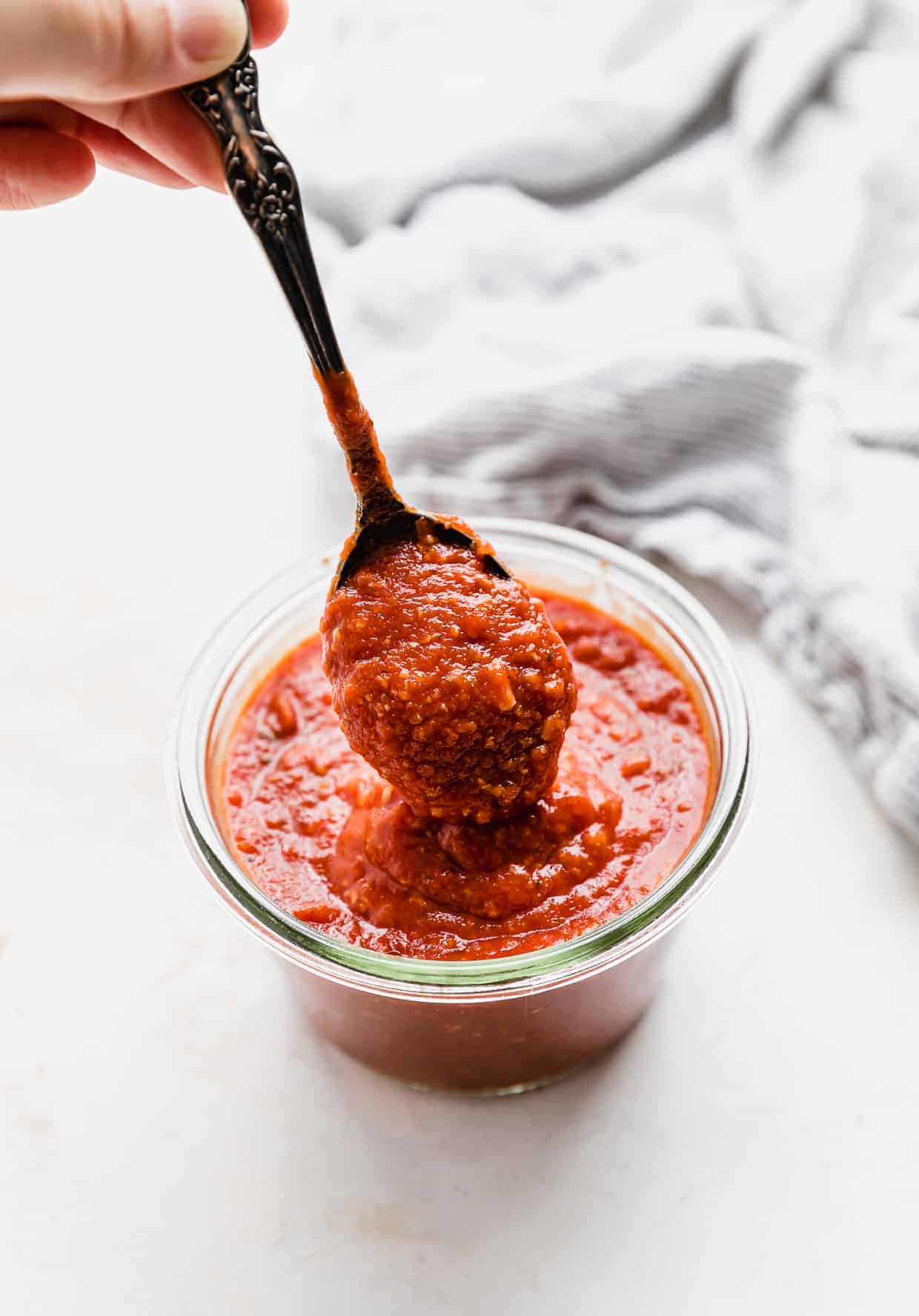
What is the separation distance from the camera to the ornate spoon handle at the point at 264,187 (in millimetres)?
1754

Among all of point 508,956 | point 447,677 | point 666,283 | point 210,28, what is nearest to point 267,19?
point 210,28

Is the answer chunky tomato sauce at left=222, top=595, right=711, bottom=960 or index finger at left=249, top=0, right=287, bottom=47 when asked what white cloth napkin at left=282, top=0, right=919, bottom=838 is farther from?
index finger at left=249, top=0, right=287, bottom=47

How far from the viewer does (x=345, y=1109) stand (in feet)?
7.29

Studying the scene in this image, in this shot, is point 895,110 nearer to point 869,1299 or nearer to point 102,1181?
point 869,1299

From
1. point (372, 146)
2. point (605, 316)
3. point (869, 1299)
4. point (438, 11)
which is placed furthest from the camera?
point (438, 11)

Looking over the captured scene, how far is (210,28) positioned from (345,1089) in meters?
1.58

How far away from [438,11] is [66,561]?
186 cm

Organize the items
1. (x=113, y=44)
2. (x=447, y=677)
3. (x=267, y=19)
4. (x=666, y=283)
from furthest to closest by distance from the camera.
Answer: (x=666, y=283) → (x=267, y=19) → (x=447, y=677) → (x=113, y=44)

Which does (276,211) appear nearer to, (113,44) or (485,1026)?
(113,44)

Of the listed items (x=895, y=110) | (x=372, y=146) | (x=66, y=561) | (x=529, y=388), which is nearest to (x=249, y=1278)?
(x=66, y=561)

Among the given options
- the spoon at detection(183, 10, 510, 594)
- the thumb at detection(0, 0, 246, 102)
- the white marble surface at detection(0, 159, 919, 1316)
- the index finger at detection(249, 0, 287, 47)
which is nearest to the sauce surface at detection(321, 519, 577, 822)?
the spoon at detection(183, 10, 510, 594)

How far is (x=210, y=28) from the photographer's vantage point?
66.8 inches

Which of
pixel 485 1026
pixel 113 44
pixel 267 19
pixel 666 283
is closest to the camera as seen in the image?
pixel 113 44

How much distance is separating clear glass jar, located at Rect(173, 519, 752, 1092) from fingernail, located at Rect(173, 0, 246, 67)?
3.02 feet
